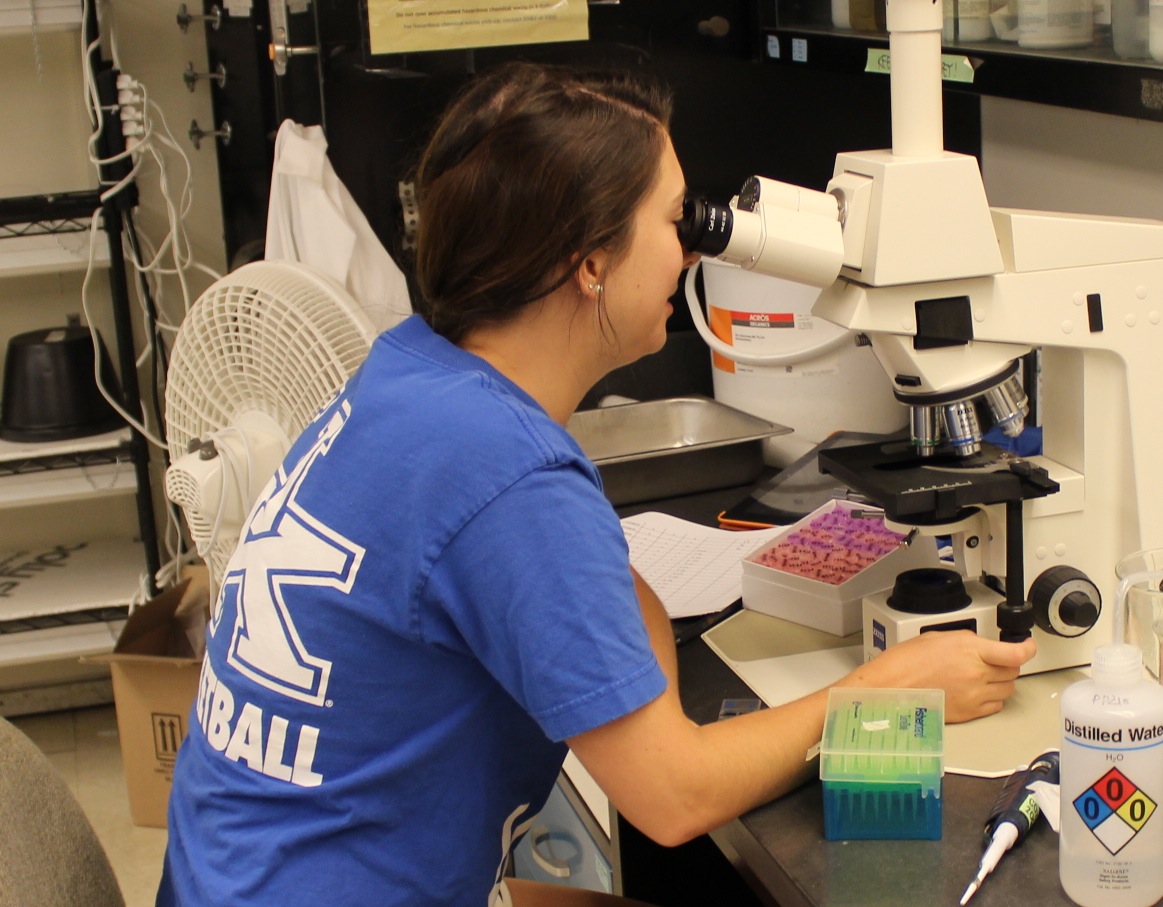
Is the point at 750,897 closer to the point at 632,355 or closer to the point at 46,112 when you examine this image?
the point at 632,355

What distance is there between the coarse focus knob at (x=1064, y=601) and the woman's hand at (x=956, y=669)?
0.17 feet

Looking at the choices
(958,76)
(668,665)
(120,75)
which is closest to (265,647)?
(668,665)

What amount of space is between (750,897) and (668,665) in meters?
0.48

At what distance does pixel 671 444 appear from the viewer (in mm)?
2025

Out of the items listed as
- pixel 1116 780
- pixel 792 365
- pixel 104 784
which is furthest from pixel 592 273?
pixel 104 784

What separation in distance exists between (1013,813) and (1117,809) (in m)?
0.11

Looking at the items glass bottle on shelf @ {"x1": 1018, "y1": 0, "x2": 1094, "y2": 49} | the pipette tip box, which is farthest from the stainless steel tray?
the pipette tip box

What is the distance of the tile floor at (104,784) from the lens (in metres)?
2.41

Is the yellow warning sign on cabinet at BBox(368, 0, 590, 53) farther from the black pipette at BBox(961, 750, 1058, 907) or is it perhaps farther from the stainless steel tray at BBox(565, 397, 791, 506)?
the black pipette at BBox(961, 750, 1058, 907)

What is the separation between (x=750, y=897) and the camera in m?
1.53

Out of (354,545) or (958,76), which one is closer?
(354,545)

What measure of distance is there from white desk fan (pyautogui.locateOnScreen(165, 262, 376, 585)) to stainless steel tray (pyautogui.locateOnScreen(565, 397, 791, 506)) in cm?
40

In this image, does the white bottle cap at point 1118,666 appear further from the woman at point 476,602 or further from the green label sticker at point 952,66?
the green label sticker at point 952,66

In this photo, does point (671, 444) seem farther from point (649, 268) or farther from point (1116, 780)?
point (1116, 780)
